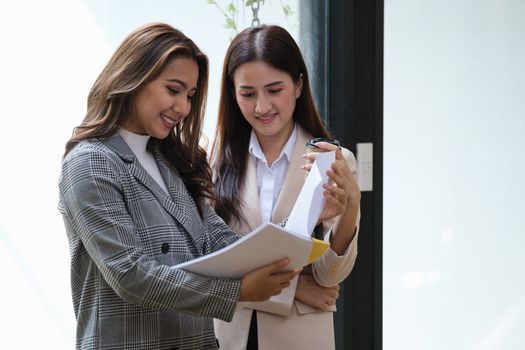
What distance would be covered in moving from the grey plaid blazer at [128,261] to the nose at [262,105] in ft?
1.33

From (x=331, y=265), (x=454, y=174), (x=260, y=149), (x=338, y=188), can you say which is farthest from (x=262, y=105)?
(x=454, y=174)

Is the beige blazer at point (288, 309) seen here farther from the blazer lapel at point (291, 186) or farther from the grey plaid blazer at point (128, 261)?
the grey plaid blazer at point (128, 261)

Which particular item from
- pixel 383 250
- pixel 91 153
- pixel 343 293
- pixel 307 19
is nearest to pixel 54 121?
pixel 91 153

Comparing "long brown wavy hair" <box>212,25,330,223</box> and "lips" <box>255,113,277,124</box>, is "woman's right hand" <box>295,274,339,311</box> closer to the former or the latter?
"long brown wavy hair" <box>212,25,330,223</box>

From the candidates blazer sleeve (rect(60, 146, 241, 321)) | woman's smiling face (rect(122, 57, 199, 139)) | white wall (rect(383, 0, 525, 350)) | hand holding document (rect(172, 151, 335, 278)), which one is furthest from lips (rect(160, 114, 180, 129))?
white wall (rect(383, 0, 525, 350))

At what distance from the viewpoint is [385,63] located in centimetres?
274

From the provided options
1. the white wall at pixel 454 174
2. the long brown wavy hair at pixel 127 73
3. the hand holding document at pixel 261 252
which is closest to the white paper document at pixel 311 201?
the hand holding document at pixel 261 252

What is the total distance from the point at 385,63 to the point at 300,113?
0.77 meters

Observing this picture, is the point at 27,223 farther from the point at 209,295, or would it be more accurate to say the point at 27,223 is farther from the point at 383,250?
the point at 383,250

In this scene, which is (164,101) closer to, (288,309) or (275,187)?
(275,187)

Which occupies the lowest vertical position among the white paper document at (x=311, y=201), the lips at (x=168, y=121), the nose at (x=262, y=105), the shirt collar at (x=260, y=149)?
the white paper document at (x=311, y=201)

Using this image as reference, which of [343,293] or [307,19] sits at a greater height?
[307,19]

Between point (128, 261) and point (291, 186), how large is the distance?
23.5 inches

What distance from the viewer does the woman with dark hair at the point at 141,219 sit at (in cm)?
148
